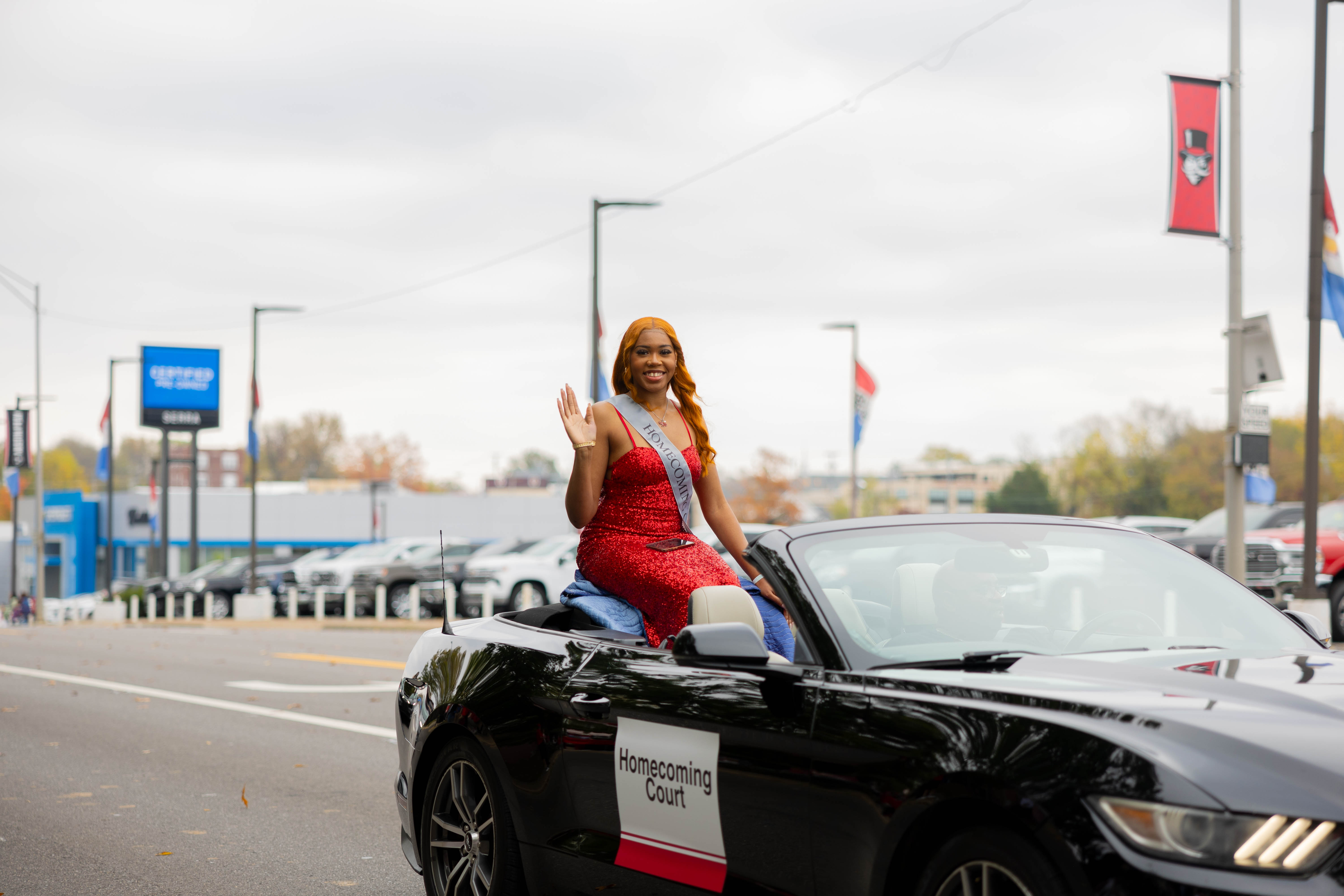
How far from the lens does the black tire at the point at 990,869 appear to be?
2793 mm

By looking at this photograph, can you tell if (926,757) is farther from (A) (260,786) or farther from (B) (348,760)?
(B) (348,760)

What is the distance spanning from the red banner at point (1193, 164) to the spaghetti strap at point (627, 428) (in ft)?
42.4

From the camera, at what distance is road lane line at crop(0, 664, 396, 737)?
10.9 metres

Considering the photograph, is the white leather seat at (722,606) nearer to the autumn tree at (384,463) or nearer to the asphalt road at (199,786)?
the asphalt road at (199,786)

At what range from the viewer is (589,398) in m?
28.3

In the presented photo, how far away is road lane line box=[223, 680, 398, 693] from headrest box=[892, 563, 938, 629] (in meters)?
10.2

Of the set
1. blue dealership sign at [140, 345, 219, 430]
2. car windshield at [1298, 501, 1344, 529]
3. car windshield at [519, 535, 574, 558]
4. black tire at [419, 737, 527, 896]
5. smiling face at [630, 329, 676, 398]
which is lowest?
car windshield at [519, 535, 574, 558]

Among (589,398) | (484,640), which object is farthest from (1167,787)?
(589,398)

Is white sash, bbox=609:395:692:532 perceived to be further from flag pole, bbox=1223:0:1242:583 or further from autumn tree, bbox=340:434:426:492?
autumn tree, bbox=340:434:426:492

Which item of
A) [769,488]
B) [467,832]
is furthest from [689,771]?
[769,488]

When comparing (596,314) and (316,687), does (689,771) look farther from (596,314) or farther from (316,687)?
(596,314)

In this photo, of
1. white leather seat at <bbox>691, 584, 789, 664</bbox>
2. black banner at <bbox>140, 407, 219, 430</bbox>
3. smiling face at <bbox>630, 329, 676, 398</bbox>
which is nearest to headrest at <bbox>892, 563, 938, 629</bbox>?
white leather seat at <bbox>691, 584, 789, 664</bbox>

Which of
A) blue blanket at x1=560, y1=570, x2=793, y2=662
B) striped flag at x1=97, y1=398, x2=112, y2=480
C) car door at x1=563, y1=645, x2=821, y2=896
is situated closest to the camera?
car door at x1=563, y1=645, x2=821, y2=896

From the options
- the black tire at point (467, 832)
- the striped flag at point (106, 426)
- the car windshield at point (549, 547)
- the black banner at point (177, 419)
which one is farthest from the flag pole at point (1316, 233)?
the black banner at point (177, 419)
